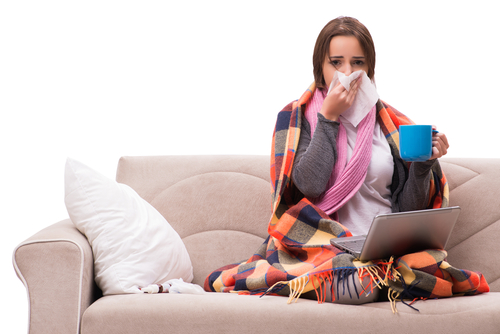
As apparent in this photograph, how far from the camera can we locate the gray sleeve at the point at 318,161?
1648 millimetres

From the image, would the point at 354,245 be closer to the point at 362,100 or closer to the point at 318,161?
the point at 318,161

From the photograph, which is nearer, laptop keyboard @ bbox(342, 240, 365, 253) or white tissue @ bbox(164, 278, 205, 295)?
laptop keyboard @ bbox(342, 240, 365, 253)

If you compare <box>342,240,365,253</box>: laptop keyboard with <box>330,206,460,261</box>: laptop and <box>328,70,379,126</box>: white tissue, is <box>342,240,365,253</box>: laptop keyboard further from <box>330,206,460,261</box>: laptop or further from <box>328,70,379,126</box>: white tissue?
<box>328,70,379,126</box>: white tissue

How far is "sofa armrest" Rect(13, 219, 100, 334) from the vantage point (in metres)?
1.40

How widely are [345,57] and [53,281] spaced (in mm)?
1277

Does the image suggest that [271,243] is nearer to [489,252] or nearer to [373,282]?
[373,282]

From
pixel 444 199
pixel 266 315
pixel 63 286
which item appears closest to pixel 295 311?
pixel 266 315

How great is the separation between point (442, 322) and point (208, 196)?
1.07m

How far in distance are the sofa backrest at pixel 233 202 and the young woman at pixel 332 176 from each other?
0.18 meters

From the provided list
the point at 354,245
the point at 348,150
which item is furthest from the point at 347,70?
the point at 354,245

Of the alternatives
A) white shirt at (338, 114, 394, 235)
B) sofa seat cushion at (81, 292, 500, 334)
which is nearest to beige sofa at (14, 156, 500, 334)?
sofa seat cushion at (81, 292, 500, 334)

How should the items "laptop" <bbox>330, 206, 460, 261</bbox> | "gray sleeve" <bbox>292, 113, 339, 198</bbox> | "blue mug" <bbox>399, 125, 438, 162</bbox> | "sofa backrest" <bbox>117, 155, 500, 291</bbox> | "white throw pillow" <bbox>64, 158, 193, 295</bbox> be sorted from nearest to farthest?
"laptop" <bbox>330, 206, 460, 261</bbox>
"blue mug" <bbox>399, 125, 438, 162</bbox>
"white throw pillow" <bbox>64, 158, 193, 295</bbox>
"gray sleeve" <bbox>292, 113, 339, 198</bbox>
"sofa backrest" <bbox>117, 155, 500, 291</bbox>

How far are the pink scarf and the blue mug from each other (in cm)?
26

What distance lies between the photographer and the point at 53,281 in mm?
1409
